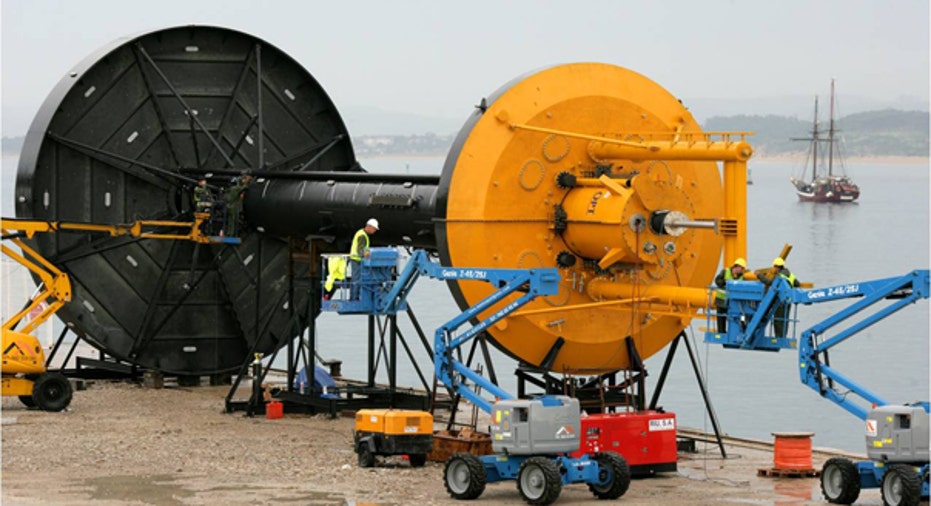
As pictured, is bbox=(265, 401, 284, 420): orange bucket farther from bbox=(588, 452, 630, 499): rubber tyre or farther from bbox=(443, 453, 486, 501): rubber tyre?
bbox=(588, 452, 630, 499): rubber tyre

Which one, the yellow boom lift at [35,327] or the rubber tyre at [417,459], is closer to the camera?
the rubber tyre at [417,459]

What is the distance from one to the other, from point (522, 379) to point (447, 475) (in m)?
4.54

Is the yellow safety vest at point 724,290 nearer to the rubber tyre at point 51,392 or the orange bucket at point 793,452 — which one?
the orange bucket at point 793,452

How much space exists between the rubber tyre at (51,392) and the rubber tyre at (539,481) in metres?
10.5

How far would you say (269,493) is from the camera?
2094 centimetres

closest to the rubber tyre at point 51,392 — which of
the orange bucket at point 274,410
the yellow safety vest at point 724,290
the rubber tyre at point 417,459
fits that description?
the orange bucket at point 274,410

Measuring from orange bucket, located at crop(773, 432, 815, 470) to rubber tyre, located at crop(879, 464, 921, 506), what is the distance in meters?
3.17

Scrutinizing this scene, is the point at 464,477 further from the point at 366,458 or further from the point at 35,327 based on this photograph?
the point at 35,327

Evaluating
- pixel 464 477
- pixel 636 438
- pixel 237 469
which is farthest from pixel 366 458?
pixel 636 438

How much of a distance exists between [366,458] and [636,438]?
3.25m

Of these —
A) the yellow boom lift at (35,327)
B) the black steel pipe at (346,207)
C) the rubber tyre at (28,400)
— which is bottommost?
the rubber tyre at (28,400)

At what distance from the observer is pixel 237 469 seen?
2297 cm

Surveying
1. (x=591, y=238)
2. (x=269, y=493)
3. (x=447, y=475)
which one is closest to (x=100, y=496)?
(x=269, y=493)

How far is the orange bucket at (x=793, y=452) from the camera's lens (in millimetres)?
22922
